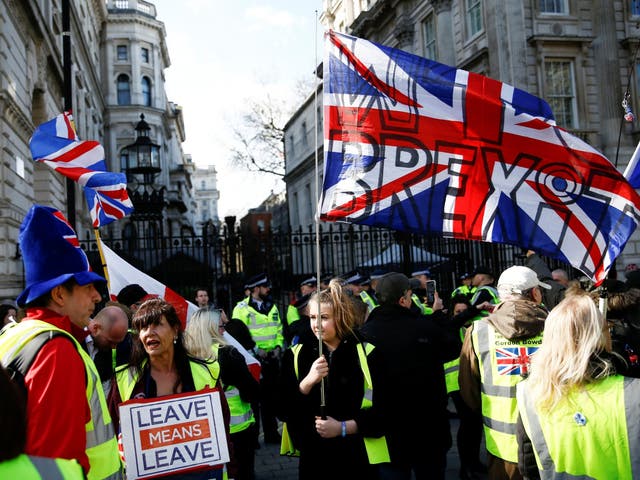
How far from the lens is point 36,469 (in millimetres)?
1421

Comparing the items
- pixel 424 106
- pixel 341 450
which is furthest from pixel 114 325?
pixel 424 106

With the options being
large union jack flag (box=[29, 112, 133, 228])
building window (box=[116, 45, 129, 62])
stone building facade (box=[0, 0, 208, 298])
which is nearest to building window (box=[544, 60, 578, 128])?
stone building facade (box=[0, 0, 208, 298])

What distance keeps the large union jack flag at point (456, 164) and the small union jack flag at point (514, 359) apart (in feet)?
2.56

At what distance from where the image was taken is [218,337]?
15.9ft

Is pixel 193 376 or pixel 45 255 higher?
pixel 45 255

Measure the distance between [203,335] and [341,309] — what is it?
1146 mm

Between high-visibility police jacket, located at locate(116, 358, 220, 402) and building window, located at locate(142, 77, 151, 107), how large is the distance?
61.8 meters

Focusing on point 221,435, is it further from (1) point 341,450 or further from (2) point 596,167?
(2) point 596,167

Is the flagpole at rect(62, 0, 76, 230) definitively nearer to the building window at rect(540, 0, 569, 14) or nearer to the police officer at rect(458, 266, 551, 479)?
the police officer at rect(458, 266, 551, 479)

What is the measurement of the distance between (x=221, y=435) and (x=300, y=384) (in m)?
0.56

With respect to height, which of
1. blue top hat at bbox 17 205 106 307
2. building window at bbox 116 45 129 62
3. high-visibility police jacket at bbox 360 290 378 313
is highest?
building window at bbox 116 45 129 62

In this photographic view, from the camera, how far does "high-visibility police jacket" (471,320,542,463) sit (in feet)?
13.1

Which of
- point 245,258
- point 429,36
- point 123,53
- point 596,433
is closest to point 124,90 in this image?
point 123,53

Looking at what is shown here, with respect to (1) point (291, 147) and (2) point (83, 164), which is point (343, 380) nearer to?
(2) point (83, 164)
